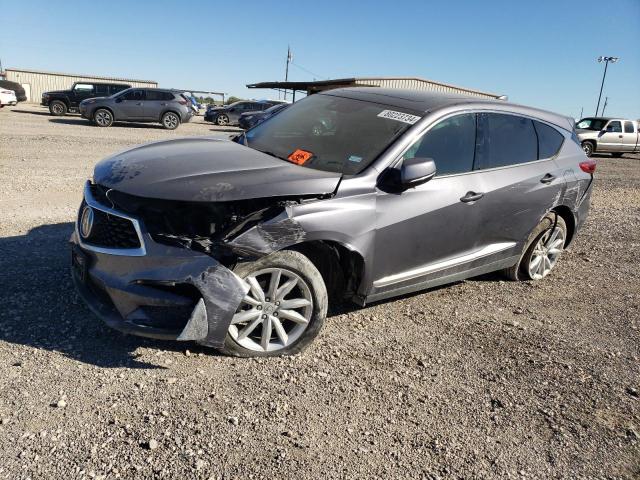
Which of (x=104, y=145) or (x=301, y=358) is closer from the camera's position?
(x=301, y=358)

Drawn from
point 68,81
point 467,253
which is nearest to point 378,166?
point 467,253

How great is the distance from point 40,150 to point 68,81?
38.2m

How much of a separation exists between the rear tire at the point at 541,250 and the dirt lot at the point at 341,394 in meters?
0.47

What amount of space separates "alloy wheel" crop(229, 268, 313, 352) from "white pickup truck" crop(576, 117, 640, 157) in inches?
861

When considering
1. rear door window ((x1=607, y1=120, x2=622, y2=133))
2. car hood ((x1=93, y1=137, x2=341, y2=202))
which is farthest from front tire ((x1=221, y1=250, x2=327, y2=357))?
rear door window ((x1=607, y1=120, x2=622, y2=133))

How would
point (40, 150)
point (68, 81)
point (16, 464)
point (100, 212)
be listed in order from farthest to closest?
point (68, 81)
point (40, 150)
point (100, 212)
point (16, 464)

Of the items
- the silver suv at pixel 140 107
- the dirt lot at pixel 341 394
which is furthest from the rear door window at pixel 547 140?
the silver suv at pixel 140 107

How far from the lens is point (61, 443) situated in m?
2.47

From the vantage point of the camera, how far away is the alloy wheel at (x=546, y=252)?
5156mm

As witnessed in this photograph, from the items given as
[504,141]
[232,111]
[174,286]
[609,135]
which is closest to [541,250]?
[504,141]

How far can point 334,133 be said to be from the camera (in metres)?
4.03

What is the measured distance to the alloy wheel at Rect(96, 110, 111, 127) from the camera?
1981 centimetres

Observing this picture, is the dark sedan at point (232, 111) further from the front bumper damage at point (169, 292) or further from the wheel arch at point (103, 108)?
the front bumper damage at point (169, 292)

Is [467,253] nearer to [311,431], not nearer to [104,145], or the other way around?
[311,431]
